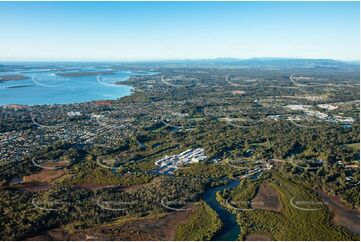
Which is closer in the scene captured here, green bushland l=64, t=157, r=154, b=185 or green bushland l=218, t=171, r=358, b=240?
green bushland l=218, t=171, r=358, b=240

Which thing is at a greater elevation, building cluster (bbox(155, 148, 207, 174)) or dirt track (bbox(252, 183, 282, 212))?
building cluster (bbox(155, 148, 207, 174))

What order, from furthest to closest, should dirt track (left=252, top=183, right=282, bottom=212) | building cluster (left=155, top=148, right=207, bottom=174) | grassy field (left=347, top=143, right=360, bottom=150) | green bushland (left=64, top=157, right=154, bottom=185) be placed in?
grassy field (left=347, top=143, right=360, bottom=150)
building cluster (left=155, top=148, right=207, bottom=174)
green bushland (left=64, top=157, right=154, bottom=185)
dirt track (left=252, top=183, right=282, bottom=212)

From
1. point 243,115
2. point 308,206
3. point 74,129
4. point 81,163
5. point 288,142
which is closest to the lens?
point 308,206

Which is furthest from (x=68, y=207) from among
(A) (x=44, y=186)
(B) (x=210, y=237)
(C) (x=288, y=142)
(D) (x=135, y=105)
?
(D) (x=135, y=105)

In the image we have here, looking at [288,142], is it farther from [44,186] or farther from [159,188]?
[44,186]

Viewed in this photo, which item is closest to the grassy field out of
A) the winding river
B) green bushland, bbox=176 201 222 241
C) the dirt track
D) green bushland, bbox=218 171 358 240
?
green bushland, bbox=218 171 358 240

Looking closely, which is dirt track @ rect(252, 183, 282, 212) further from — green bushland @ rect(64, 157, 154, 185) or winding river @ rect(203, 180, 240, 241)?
green bushland @ rect(64, 157, 154, 185)
